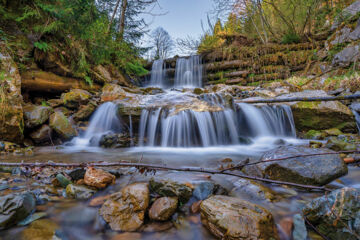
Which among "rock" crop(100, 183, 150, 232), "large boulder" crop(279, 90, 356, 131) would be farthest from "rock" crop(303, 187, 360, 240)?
"large boulder" crop(279, 90, 356, 131)

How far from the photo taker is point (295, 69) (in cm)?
999

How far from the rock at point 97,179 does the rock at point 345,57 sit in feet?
33.2

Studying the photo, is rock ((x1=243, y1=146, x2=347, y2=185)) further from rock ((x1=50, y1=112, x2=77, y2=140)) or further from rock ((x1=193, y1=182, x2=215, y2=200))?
rock ((x1=50, y1=112, x2=77, y2=140))

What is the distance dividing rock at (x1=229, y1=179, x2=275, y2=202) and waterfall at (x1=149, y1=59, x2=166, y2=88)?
11.1 metres

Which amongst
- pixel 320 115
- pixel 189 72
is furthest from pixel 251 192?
pixel 189 72

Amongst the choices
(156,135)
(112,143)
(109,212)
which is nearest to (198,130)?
(156,135)

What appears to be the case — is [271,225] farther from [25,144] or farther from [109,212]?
Result: [25,144]

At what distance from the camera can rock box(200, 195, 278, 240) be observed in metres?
1.06

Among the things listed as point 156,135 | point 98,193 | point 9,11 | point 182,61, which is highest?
point 182,61

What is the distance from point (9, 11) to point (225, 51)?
35.5ft

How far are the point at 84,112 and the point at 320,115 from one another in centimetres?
732

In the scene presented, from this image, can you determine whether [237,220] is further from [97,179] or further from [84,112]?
[84,112]

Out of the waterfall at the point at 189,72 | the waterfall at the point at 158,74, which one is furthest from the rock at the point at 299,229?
the waterfall at the point at 158,74

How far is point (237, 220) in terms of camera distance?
43.7 inches
